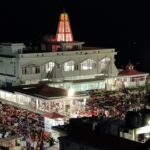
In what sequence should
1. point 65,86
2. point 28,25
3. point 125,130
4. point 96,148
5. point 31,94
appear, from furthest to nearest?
point 28,25, point 65,86, point 31,94, point 125,130, point 96,148

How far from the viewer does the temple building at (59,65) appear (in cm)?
2716

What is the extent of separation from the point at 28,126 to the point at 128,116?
23.9ft

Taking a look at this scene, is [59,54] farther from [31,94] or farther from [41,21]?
[41,21]

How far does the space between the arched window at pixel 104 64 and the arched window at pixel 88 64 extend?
0.59m

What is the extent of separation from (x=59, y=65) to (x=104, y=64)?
361 cm

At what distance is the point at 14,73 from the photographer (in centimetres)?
2745

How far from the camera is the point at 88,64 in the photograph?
2972 cm

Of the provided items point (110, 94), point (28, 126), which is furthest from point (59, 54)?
point (28, 126)

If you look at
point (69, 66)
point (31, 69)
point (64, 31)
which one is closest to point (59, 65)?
point (69, 66)

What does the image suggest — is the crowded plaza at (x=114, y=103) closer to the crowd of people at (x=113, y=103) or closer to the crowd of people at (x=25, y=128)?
the crowd of people at (x=113, y=103)

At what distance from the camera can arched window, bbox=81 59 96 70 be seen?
29.5 m

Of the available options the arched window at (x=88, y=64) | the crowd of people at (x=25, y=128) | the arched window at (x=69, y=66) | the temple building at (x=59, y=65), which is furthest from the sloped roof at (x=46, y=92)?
the arched window at (x=88, y=64)

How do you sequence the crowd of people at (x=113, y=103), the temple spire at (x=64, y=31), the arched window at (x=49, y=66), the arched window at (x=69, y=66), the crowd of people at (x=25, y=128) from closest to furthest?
the crowd of people at (x=25, y=128)
the crowd of people at (x=113, y=103)
the arched window at (x=49, y=66)
the arched window at (x=69, y=66)
the temple spire at (x=64, y=31)

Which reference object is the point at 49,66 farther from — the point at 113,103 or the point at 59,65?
the point at 113,103
